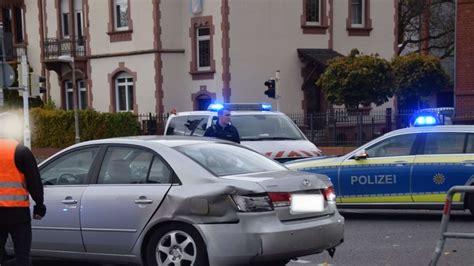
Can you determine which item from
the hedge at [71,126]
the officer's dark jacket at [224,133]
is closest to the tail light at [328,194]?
the officer's dark jacket at [224,133]

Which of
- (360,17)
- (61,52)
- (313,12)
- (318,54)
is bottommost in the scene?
(318,54)

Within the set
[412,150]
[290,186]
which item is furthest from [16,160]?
[412,150]

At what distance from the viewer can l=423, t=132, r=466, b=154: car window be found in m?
9.59

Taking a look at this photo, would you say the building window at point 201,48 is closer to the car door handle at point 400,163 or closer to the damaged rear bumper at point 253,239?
the car door handle at point 400,163

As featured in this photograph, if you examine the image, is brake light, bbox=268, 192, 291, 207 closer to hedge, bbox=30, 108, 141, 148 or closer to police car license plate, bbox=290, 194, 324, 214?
police car license plate, bbox=290, 194, 324, 214

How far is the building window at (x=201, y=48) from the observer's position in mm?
28297

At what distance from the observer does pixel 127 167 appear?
648 centimetres

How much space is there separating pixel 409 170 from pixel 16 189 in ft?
20.0

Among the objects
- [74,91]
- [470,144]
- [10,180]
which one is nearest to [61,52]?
[74,91]

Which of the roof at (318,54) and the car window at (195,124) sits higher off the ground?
the roof at (318,54)

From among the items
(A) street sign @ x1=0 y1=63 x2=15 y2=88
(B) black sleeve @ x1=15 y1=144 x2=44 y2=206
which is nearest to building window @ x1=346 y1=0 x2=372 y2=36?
(A) street sign @ x1=0 y1=63 x2=15 y2=88

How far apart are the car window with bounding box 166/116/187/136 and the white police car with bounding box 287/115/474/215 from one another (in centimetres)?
477

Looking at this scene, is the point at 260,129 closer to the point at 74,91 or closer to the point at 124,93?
the point at 124,93

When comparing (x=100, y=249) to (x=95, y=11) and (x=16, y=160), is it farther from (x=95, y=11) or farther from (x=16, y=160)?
(x=95, y=11)
